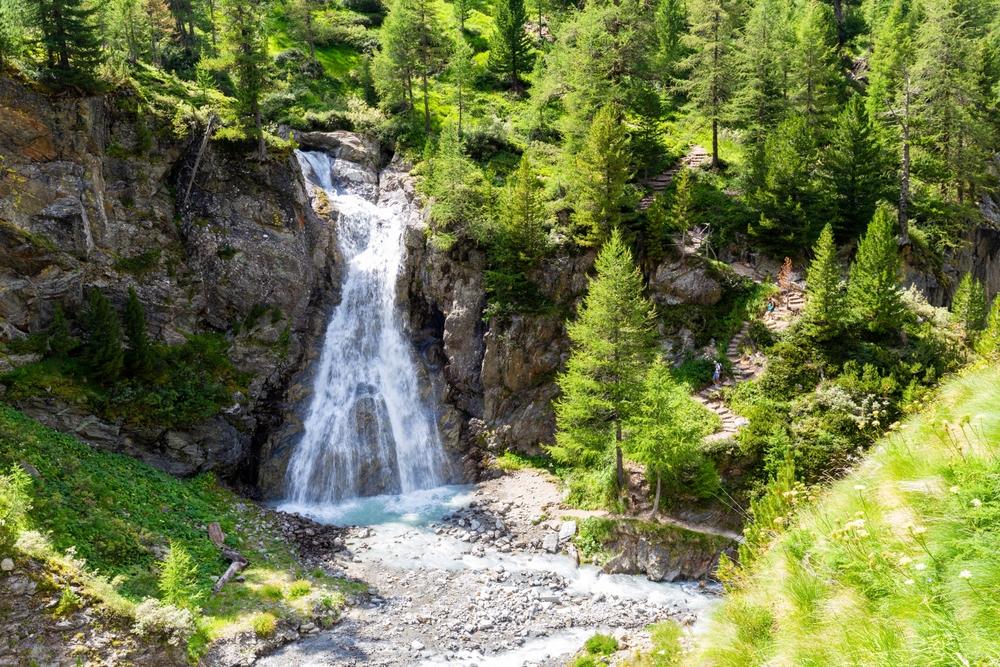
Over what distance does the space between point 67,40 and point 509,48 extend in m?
42.0

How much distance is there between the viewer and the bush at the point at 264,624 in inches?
684

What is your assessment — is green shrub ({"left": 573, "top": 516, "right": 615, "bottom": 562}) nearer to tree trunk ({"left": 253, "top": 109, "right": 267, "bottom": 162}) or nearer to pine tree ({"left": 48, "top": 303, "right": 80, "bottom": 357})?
pine tree ({"left": 48, "top": 303, "right": 80, "bottom": 357})

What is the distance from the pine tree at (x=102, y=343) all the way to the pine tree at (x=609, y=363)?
20.4m

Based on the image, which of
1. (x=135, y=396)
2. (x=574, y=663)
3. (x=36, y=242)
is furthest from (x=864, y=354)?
(x=36, y=242)

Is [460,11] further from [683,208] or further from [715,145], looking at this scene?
[683,208]

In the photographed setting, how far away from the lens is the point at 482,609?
1984cm

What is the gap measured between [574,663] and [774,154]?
30981 mm

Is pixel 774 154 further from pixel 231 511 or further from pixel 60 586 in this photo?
pixel 60 586

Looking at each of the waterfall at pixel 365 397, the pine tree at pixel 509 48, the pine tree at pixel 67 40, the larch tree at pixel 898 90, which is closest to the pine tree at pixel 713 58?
the larch tree at pixel 898 90

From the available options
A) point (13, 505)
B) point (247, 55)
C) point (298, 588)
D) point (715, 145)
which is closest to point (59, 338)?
point (13, 505)

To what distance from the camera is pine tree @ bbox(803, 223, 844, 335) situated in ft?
85.9

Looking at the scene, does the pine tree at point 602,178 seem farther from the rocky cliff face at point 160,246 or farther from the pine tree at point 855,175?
the rocky cliff face at point 160,246

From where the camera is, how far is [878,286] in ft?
86.0

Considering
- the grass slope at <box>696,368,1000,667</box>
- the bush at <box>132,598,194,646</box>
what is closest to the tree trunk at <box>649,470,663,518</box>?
the bush at <box>132,598,194,646</box>
